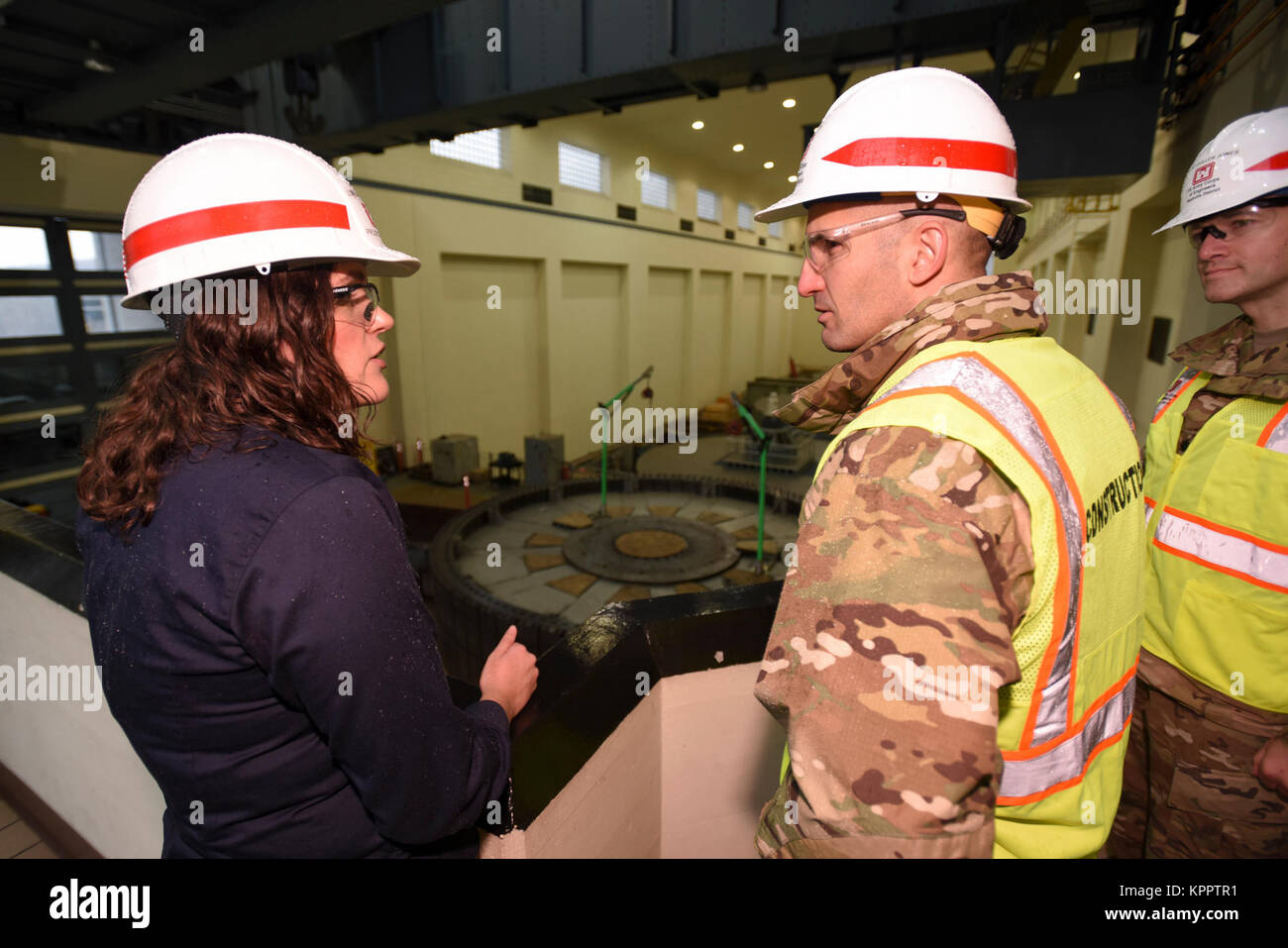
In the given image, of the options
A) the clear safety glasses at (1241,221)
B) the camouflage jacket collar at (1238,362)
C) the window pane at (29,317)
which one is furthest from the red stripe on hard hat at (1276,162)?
the window pane at (29,317)

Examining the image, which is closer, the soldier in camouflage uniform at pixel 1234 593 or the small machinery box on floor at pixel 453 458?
the soldier in camouflage uniform at pixel 1234 593

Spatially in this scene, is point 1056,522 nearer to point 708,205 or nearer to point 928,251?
point 928,251

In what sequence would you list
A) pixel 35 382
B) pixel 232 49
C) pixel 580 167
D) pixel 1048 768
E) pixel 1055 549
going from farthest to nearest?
pixel 580 167 → pixel 35 382 → pixel 232 49 → pixel 1048 768 → pixel 1055 549

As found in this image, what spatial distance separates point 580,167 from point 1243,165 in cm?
1394

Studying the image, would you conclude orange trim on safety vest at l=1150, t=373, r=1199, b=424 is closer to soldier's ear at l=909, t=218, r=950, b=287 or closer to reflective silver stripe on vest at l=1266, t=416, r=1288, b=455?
reflective silver stripe on vest at l=1266, t=416, r=1288, b=455

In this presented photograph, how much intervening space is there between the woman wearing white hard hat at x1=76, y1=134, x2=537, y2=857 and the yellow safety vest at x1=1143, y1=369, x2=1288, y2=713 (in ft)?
7.39

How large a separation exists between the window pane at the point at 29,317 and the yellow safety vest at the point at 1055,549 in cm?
884

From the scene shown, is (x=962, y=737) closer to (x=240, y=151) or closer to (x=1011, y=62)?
(x=240, y=151)

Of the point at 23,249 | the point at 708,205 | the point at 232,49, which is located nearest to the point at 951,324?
the point at 232,49

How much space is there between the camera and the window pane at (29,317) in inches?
247

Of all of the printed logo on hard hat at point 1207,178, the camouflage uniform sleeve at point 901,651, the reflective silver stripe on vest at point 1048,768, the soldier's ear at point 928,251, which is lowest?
the reflective silver stripe on vest at point 1048,768

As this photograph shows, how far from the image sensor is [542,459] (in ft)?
34.9

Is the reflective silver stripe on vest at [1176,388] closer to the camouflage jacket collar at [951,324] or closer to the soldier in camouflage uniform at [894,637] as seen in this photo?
the camouflage jacket collar at [951,324]
